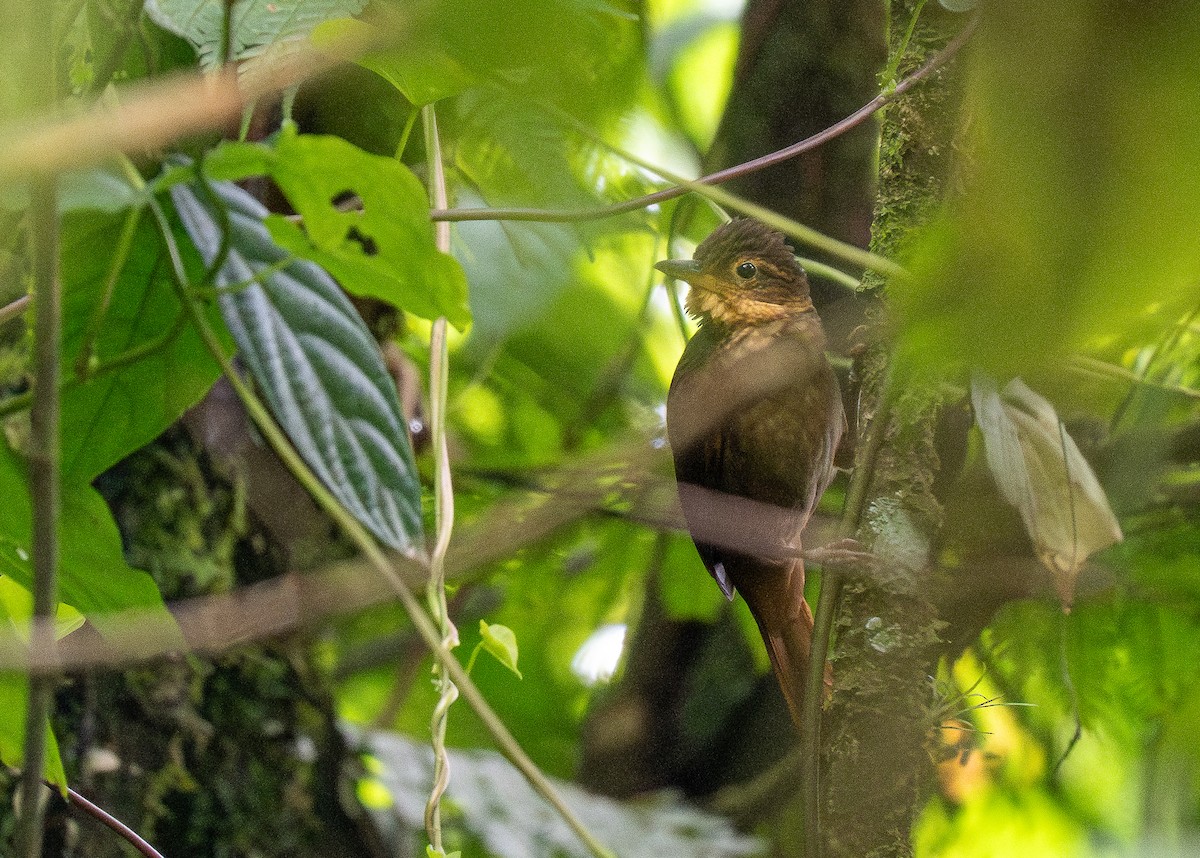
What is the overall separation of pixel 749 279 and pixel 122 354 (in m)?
1.16

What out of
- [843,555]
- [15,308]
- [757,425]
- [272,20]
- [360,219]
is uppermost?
[272,20]

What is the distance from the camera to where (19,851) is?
0.72 m

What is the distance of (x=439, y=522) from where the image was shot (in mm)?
1272

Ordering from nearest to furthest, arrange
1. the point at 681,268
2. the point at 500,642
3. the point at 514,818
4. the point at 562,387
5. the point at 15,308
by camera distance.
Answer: the point at 15,308
the point at 500,642
the point at 681,268
the point at 514,818
the point at 562,387

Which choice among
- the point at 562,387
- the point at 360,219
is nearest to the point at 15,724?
the point at 360,219

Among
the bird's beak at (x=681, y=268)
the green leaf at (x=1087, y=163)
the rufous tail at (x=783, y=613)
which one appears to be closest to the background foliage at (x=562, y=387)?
the green leaf at (x=1087, y=163)

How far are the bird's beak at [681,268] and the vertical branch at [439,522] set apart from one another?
20.3 inches

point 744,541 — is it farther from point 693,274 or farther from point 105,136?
point 105,136

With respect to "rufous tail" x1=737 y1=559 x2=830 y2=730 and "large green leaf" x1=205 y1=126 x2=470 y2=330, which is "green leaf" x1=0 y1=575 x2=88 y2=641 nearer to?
"large green leaf" x1=205 y1=126 x2=470 y2=330

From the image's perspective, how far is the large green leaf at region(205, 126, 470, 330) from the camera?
0.82m

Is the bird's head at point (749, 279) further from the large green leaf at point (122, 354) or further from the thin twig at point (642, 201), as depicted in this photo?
the large green leaf at point (122, 354)

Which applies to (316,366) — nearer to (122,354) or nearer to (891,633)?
(122,354)

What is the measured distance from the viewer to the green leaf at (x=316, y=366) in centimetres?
91

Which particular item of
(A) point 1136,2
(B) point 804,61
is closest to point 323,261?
(A) point 1136,2
